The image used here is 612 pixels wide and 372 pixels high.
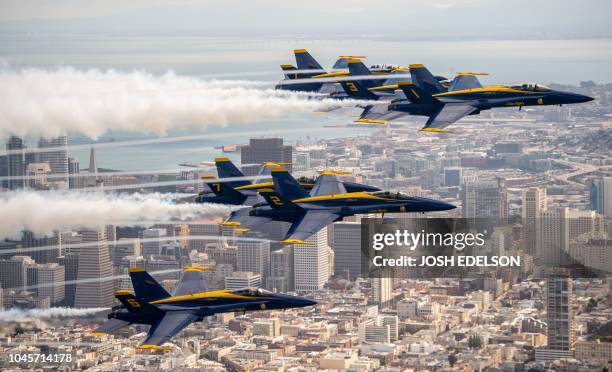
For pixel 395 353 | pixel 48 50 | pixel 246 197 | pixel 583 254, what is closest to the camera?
pixel 246 197

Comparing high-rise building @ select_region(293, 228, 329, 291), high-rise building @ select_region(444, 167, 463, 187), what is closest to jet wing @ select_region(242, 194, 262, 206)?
high-rise building @ select_region(293, 228, 329, 291)

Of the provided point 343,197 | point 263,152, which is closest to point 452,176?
point 263,152

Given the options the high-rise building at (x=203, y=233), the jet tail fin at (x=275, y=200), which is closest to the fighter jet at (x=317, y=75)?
the jet tail fin at (x=275, y=200)

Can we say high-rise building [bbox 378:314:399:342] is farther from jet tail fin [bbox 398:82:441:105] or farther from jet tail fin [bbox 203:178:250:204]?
jet tail fin [bbox 398:82:441:105]

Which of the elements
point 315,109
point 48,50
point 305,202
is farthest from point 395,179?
point 305,202

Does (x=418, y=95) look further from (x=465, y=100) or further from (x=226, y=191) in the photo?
(x=226, y=191)

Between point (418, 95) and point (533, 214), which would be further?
point (533, 214)

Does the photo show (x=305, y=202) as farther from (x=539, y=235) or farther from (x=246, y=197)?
(x=539, y=235)
